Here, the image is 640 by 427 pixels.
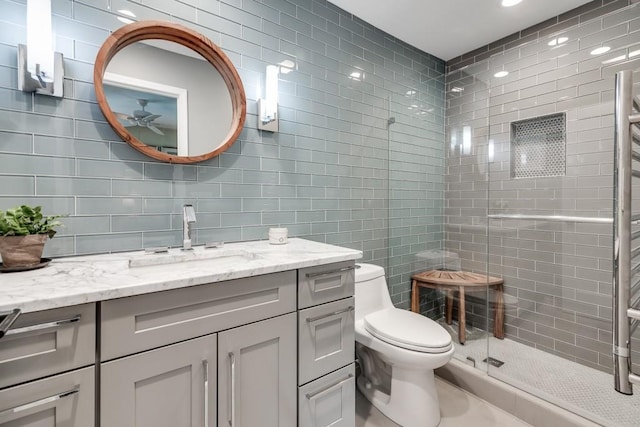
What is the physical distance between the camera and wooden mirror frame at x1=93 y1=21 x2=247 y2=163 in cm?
129

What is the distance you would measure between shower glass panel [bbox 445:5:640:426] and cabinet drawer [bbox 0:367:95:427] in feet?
7.16

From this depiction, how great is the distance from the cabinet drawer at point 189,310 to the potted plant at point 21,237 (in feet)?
1.45

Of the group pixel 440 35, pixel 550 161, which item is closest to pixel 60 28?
pixel 440 35

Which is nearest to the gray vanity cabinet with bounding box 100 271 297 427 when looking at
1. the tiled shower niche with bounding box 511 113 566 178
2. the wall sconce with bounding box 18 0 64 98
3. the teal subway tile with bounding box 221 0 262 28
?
the wall sconce with bounding box 18 0 64 98

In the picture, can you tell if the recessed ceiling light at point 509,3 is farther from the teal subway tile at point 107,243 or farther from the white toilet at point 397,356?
the teal subway tile at point 107,243

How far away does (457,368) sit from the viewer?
80.8 inches

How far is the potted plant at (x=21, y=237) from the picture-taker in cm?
98

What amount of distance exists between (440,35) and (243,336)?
2.69 meters

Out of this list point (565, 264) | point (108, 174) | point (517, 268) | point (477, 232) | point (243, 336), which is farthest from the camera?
point (477, 232)

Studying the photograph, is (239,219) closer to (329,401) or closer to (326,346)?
(326,346)

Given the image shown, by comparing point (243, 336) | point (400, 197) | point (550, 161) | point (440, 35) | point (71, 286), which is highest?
point (440, 35)

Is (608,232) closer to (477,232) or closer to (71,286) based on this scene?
(477,232)

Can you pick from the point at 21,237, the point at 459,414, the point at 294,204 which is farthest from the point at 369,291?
the point at 21,237

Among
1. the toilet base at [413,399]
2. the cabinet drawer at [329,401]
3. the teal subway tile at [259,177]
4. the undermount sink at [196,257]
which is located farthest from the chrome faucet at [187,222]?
the toilet base at [413,399]
